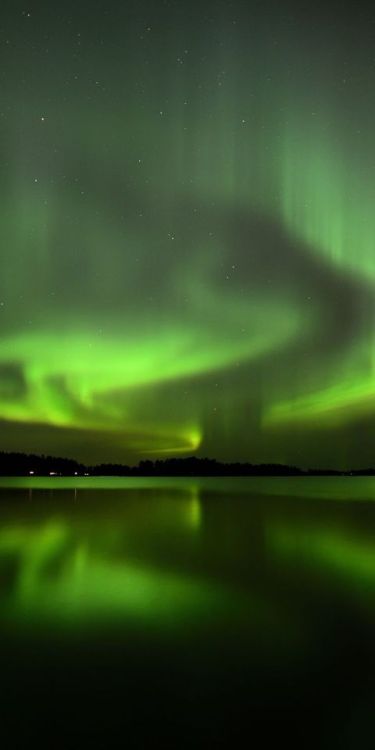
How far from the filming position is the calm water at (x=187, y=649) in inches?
200

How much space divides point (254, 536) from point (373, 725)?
16.0 metres

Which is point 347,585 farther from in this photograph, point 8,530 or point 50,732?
point 8,530

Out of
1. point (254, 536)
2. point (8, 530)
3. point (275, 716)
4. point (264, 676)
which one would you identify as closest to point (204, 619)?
point (264, 676)

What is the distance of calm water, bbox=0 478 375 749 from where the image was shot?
5.09 metres

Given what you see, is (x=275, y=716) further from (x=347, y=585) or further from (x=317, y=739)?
(x=347, y=585)

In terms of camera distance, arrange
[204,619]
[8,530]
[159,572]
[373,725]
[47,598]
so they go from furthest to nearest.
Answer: [8,530] < [159,572] < [47,598] < [204,619] < [373,725]

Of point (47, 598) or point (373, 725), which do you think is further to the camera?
point (47, 598)

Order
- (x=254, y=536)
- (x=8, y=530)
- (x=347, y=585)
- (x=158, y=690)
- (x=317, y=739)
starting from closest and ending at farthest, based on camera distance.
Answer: (x=317, y=739) < (x=158, y=690) < (x=347, y=585) < (x=254, y=536) < (x=8, y=530)

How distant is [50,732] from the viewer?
498 cm

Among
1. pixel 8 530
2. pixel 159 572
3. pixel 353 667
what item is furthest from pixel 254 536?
pixel 353 667

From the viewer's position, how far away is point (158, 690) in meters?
5.93

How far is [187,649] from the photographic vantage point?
7.25 metres

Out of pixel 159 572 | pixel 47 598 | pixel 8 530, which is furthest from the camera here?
pixel 8 530

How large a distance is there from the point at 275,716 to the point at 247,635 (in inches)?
108
